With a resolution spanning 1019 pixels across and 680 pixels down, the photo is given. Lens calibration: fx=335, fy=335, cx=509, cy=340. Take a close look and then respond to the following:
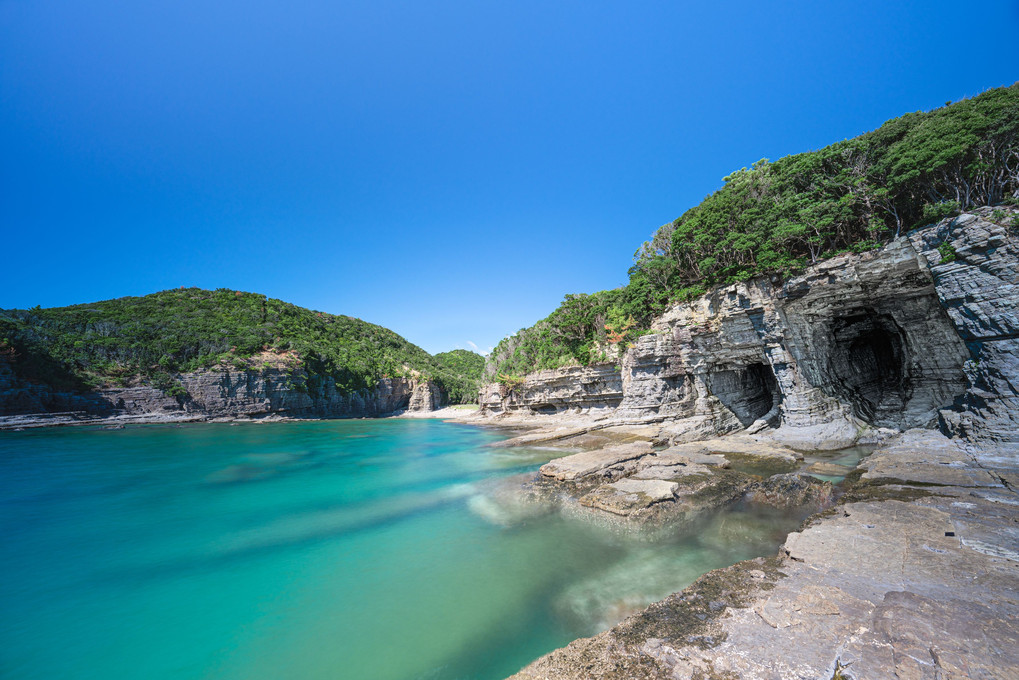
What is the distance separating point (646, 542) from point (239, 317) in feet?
249

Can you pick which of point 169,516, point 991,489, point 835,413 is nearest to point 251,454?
point 169,516

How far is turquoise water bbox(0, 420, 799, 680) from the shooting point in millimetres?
5156

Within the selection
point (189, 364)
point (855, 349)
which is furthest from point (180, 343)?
point (855, 349)

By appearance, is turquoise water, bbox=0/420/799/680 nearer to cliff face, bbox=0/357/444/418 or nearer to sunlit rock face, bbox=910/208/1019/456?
sunlit rock face, bbox=910/208/1019/456

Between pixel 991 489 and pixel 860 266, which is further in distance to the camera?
pixel 860 266

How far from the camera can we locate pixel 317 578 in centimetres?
741

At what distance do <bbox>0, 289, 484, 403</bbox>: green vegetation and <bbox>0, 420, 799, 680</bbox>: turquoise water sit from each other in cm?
4257

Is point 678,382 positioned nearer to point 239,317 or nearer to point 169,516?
point 169,516

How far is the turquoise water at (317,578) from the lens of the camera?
16.9 ft

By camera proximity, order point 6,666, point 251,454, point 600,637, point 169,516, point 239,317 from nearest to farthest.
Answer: point 600,637, point 6,666, point 169,516, point 251,454, point 239,317

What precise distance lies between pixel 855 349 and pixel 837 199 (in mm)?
10010

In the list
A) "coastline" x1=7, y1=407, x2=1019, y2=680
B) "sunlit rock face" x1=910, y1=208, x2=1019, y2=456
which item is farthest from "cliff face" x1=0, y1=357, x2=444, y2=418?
"sunlit rock face" x1=910, y1=208, x2=1019, y2=456

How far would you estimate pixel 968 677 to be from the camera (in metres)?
2.91

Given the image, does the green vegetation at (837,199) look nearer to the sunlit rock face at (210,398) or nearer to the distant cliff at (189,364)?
the sunlit rock face at (210,398)
